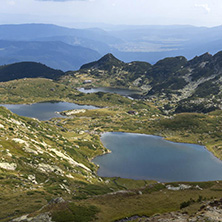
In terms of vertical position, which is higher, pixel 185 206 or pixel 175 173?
pixel 185 206

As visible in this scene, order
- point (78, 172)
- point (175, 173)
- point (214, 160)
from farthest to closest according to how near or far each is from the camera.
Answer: point (214, 160), point (175, 173), point (78, 172)

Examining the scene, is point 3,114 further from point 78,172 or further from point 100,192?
point 100,192

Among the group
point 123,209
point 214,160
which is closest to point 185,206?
point 123,209

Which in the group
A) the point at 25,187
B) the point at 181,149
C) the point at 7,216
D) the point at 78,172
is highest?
the point at 7,216

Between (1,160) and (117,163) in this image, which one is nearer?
(1,160)

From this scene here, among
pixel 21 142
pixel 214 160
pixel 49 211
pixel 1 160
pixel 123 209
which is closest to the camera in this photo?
pixel 49 211

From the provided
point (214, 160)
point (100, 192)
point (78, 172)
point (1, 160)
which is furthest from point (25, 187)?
point (214, 160)
